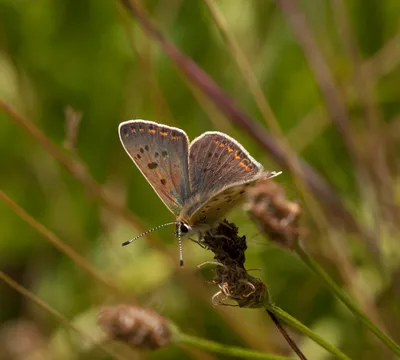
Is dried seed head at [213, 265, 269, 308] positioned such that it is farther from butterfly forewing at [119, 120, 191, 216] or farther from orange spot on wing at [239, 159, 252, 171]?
butterfly forewing at [119, 120, 191, 216]

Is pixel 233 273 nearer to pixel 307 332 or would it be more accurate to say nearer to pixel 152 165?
pixel 307 332

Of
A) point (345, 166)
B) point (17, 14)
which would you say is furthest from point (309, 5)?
point (17, 14)

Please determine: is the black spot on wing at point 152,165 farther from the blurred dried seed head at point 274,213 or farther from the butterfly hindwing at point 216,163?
the blurred dried seed head at point 274,213

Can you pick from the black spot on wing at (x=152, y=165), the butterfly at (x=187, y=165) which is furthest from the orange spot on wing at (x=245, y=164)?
the black spot on wing at (x=152, y=165)

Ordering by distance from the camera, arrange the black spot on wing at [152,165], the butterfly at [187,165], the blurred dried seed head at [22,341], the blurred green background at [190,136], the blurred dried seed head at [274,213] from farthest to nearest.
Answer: the blurred dried seed head at [22,341]
the blurred green background at [190,136]
the black spot on wing at [152,165]
the butterfly at [187,165]
the blurred dried seed head at [274,213]

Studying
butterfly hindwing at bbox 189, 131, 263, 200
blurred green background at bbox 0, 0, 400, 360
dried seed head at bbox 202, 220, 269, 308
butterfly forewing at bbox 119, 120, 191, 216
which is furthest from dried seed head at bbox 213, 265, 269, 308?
blurred green background at bbox 0, 0, 400, 360

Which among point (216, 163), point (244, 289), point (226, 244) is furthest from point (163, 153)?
point (244, 289)
